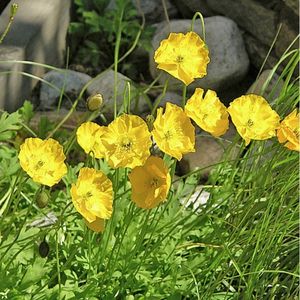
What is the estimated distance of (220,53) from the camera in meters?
3.88

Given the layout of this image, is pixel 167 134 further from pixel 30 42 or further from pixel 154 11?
pixel 154 11

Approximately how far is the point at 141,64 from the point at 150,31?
0.17 metres

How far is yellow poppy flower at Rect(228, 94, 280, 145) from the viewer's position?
172 centimetres

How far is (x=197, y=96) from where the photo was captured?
173 centimetres

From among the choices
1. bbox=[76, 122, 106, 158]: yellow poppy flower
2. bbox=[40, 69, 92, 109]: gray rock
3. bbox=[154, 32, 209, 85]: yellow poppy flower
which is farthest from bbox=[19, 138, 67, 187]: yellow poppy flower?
bbox=[40, 69, 92, 109]: gray rock

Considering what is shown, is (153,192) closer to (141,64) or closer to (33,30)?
(33,30)

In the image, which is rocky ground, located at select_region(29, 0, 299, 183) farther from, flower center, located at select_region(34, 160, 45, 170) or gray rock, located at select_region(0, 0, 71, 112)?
flower center, located at select_region(34, 160, 45, 170)

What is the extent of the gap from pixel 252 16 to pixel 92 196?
2.57 meters

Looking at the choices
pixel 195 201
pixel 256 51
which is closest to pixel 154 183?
pixel 195 201

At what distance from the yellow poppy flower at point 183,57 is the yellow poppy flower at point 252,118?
10 centimetres

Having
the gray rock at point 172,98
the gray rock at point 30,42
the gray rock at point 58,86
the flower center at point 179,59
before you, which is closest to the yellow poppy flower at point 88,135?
the flower center at point 179,59

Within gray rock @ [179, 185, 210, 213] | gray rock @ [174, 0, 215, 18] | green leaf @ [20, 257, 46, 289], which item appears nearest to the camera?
green leaf @ [20, 257, 46, 289]

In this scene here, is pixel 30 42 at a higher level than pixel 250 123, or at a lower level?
lower

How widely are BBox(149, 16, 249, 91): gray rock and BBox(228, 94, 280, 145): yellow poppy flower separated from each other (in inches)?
80.2
